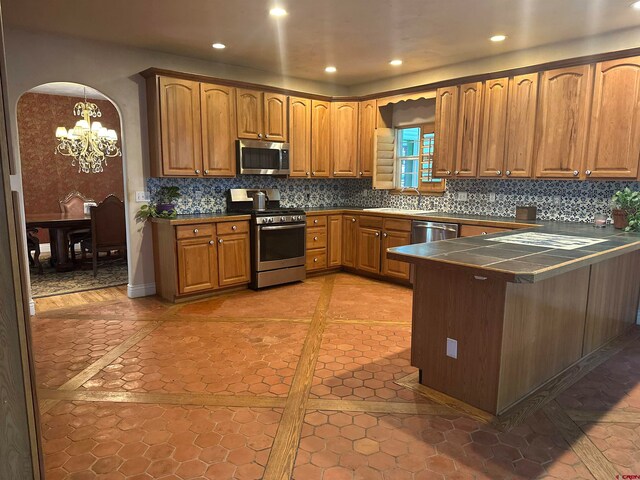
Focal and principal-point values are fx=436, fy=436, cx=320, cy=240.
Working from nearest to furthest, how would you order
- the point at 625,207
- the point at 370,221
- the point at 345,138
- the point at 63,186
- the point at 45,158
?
the point at 625,207 → the point at 370,221 → the point at 345,138 → the point at 45,158 → the point at 63,186

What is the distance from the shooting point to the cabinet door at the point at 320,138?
5758 millimetres

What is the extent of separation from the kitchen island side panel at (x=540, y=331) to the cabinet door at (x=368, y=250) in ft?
8.77

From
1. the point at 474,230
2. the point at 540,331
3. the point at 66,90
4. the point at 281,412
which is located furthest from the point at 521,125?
the point at 66,90

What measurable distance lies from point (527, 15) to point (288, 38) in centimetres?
208

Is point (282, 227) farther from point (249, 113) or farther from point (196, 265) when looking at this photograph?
point (249, 113)

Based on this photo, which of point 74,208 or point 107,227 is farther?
point 74,208

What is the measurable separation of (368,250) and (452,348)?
304 cm

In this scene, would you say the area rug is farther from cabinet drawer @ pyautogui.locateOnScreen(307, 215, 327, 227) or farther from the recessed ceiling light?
the recessed ceiling light

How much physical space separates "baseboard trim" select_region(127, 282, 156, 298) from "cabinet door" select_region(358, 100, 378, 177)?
9.99 ft

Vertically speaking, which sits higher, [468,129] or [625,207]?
[468,129]

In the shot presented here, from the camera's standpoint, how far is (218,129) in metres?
4.88

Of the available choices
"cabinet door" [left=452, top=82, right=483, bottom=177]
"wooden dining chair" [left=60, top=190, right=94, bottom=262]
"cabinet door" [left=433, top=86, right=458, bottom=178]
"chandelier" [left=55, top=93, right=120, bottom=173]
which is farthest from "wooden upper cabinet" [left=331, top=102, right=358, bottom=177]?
"wooden dining chair" [left=60, top=190, right=94, bottom=262]

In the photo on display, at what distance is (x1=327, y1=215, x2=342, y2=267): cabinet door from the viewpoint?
5.78m

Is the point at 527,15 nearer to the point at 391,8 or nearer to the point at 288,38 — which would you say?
the point at 391,8
